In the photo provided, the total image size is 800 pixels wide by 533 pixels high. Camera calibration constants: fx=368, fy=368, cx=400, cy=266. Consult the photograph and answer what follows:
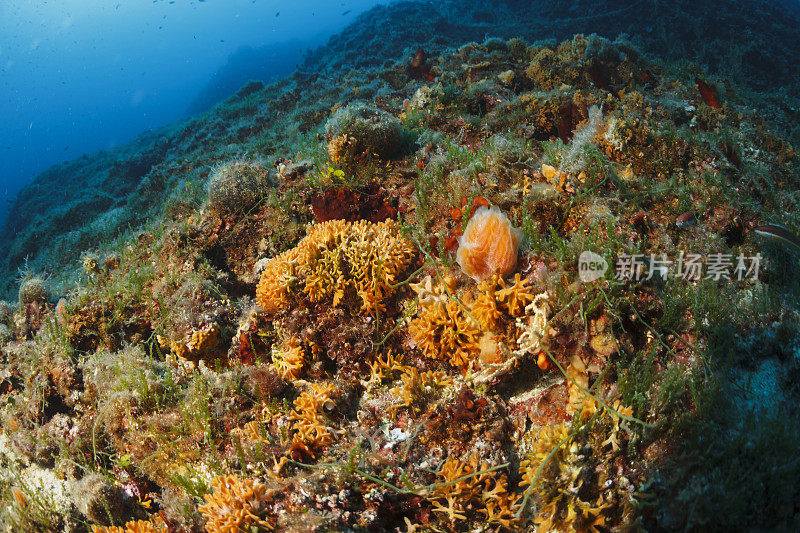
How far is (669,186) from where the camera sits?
4129 mm

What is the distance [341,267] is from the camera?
162 inches

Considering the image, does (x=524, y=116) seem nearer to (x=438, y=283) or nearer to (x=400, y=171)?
(x=400, y=171)

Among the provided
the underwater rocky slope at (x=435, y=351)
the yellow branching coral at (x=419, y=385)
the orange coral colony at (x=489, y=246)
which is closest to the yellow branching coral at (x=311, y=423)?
the underwater rocky slope at (x=435, y=351)

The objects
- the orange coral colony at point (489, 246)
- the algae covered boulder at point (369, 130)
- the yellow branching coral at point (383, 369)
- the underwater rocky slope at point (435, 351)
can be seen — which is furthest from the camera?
the algae covered boulder at point (369, 130)

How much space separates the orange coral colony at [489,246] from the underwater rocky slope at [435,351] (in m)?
0.02

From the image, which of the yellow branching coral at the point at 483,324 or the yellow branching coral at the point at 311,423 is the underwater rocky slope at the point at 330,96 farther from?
the yellow branching coral at the point at 483,324

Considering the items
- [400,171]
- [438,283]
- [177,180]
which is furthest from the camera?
[177,180]

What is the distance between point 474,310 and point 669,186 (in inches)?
109

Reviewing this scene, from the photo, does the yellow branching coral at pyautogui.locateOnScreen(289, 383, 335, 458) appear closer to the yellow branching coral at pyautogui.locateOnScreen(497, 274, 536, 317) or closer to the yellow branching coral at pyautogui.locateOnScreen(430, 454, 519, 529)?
the yellow branching coral at pyautogui.locateOnScreen(430, 454, 519, 529)

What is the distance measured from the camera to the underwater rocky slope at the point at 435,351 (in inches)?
103

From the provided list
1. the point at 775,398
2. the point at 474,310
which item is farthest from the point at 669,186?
the point at 474,310

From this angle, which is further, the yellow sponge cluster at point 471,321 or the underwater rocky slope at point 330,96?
the underwater rocky slope at point 330,96

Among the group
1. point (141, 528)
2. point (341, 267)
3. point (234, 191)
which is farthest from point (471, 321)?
point (234, 191)

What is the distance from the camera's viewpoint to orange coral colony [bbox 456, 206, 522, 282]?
10.9 ft
